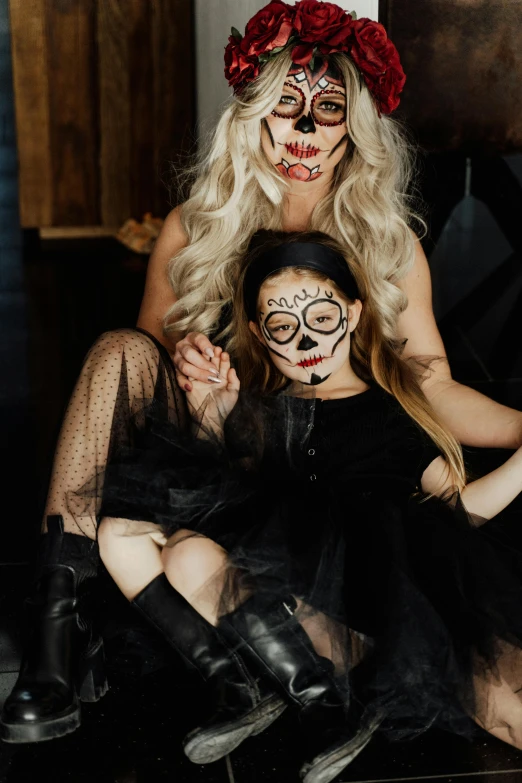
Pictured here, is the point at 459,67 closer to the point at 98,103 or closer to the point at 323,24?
the point at 323,24

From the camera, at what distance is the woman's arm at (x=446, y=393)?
191cm

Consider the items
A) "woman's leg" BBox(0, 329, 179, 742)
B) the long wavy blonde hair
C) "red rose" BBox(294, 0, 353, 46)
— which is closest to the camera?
"woman's leg" BBox(0, 329, 179, 742)

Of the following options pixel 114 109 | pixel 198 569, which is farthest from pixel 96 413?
pixel 114 109

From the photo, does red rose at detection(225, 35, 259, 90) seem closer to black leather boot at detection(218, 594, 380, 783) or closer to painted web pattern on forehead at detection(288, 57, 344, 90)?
painted web pattern on forehead at detection(288, 57, 344, 90)

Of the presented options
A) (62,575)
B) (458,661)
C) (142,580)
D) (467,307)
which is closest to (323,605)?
(458,661)

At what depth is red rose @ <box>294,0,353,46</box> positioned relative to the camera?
78.5 inches

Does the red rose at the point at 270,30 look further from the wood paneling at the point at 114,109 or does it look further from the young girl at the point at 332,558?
the wood paneling at the point at 114,109

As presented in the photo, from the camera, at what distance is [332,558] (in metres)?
1.54

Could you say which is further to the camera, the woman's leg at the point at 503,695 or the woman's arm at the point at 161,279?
the woman's arm at the point at 161,279

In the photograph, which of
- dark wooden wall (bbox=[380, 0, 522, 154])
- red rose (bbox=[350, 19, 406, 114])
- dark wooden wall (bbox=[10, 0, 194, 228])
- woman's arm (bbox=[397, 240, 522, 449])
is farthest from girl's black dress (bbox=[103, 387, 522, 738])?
dark wooden wall (bbox=[10, 0, 194, 228])

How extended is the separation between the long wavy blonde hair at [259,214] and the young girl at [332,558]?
31cm

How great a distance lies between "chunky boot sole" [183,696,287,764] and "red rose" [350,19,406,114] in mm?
1168

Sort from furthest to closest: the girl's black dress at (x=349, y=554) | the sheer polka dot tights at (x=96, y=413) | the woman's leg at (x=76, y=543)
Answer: the sheer polka dot tights at (x=96, y=413), the woman's leg at (x=76, y=543), the girl's black dress at (x=349, y=554)

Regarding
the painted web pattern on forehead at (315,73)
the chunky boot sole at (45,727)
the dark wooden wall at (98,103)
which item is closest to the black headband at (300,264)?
the painted web pattern on forehead at (315,73)
